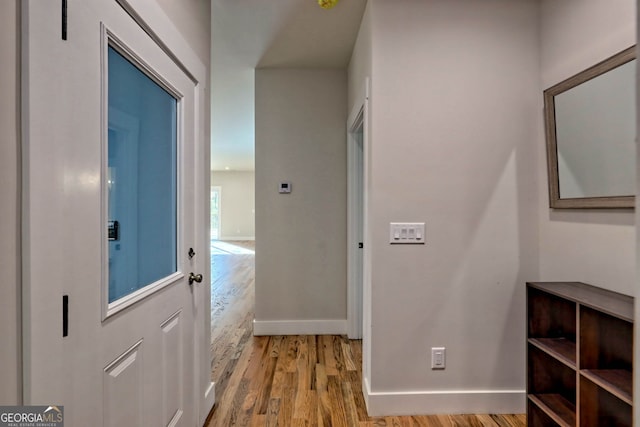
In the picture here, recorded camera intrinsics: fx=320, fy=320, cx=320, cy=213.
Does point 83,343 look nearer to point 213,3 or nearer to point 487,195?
point 487,195

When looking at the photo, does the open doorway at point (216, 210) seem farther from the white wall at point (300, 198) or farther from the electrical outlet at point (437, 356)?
the electrical outlet at point (437, 356)

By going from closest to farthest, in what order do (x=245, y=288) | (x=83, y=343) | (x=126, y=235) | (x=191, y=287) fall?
(x=83, y=343)
(x=126, y=235)
(x=191, y=287)
(x=245, y=288)

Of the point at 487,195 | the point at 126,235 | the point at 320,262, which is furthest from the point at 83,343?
the point at 320,262

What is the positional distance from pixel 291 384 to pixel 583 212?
204 centimetres

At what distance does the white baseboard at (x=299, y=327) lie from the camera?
3.07m

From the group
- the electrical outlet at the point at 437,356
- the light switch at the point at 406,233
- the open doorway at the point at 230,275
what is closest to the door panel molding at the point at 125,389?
the open doorway at the point at 230,275

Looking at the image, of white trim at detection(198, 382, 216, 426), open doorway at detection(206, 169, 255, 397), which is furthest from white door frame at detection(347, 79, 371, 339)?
white trim at detection(198, 382, 216, 426)

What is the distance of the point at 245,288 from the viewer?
4.97 m

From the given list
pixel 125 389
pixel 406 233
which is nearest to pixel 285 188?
pixel 406 233

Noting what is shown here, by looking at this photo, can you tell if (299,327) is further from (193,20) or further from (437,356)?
(193,20)

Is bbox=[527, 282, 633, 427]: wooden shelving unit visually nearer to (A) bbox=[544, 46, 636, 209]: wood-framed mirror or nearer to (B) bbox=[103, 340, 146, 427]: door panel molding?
(A) bbox=[544, 46, 636, 209]: wood-framed mirror

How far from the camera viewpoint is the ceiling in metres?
2.14

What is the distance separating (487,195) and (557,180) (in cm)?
35

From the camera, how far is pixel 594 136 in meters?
1.55
